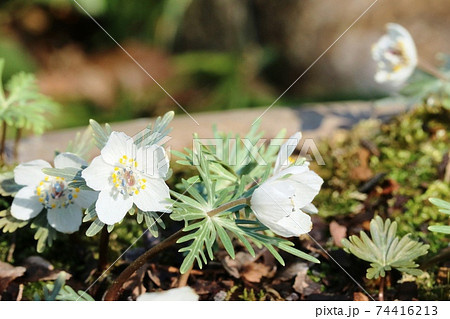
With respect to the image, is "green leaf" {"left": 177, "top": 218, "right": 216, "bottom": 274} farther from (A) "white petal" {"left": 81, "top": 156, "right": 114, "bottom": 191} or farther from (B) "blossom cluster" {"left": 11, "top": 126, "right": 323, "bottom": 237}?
(A) "white petal" {"left": 81, "top": 156, "right": 114, "bottom": 191}

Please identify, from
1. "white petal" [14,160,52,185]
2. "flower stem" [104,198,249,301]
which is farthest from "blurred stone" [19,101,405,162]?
"flower stem" [104,198,249,301]

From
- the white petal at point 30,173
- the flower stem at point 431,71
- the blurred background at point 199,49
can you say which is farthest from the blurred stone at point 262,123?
the blurred background at point 199,49

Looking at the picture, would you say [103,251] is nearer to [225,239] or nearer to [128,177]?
[128,177]

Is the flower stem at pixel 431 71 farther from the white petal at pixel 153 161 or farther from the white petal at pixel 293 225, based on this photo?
the white petal at pixel 153 161

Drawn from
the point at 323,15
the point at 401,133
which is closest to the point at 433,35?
the point at 323,15

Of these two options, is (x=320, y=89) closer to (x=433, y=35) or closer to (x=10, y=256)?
(x=433, y=35)

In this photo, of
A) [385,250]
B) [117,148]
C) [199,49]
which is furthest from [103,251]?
[199,49]
